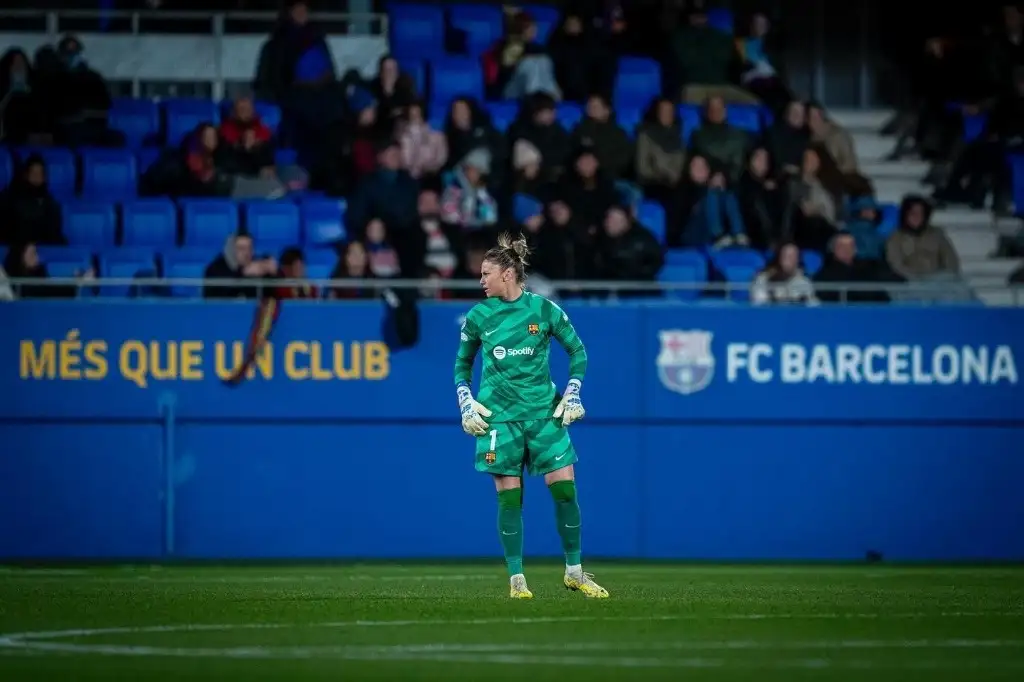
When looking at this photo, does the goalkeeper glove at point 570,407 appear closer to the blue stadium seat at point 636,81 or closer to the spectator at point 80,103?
the spectator at point 80,103

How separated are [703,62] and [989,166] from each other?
2922mm

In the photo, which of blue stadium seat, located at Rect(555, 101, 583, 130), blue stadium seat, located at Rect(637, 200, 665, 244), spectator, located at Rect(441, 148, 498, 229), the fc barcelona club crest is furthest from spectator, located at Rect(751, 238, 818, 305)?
blue stadium seat, located at Rect(555, 101, 583, 130)

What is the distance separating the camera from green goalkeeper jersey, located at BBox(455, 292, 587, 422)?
1055cm

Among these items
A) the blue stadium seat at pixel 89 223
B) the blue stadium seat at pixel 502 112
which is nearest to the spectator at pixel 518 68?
the blue stadium seat at pixel 502 112

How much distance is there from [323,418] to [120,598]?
5.72m

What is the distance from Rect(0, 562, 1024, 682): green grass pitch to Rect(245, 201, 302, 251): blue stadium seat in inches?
210

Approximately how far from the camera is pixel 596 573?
546 inches

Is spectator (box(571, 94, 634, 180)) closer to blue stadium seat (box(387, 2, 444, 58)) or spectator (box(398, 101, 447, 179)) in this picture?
spectator (box(398, 101, 447, 179))

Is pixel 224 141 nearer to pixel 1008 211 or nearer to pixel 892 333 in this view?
pixel 892 333

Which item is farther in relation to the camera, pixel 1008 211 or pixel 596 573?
pixel 1008 211

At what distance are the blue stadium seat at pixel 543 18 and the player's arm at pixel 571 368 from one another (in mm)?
9677

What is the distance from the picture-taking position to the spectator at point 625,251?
1666cm

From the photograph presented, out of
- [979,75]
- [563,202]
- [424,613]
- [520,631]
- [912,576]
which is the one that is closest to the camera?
[520,631]

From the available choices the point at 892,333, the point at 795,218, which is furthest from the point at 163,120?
the point at 892,333
